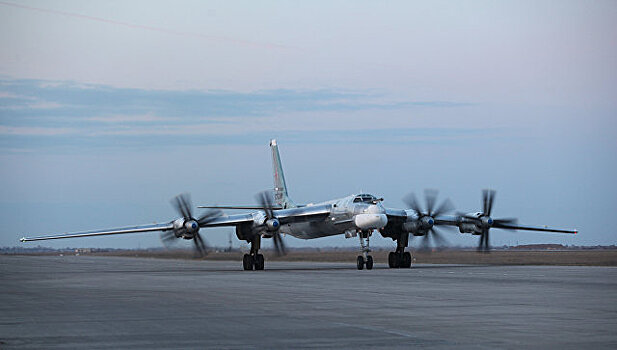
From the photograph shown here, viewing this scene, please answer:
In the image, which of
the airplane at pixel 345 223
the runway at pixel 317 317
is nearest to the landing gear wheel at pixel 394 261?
the airplane at pixel 345 223

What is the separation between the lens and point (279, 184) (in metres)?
52.2

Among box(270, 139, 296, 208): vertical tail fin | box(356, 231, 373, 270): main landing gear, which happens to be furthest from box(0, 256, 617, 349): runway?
box(270, 139, 296, 208): vertical tail fin

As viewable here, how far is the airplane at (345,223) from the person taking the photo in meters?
40.4

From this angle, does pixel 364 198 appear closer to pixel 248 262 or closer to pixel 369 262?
pixel 369 262

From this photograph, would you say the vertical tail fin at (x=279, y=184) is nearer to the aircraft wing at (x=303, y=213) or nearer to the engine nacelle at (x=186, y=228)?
the aircraft wing at (x=303, y=213)

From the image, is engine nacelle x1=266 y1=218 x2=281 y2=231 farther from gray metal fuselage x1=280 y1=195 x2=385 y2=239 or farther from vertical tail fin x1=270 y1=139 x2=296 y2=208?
Answer: vertical tail fin x1=270 y1=139 x2=296 y2=208

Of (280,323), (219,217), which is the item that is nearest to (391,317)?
(280,323)

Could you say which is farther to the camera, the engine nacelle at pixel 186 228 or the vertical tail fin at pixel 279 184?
the vertical tail fin at pixel 279 184

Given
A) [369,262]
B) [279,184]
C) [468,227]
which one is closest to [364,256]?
[369,262]

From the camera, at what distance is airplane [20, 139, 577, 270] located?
40.4 m

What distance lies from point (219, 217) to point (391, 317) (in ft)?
93.5

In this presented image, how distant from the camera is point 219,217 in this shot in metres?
41.9

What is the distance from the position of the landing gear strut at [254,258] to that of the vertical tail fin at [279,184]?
776cm

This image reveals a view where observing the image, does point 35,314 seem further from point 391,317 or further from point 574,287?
point 574,287
